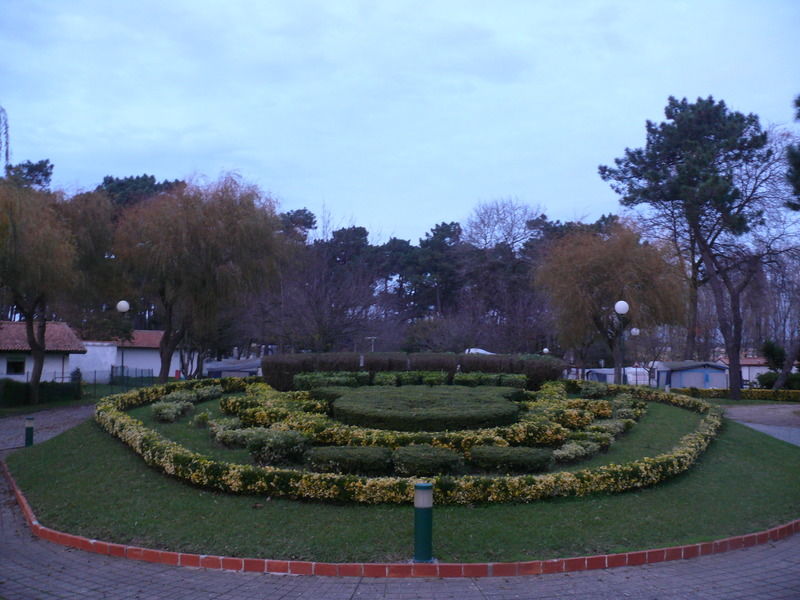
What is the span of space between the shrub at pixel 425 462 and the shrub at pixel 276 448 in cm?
169

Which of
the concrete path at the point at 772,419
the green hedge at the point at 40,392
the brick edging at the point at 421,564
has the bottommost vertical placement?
the green hedge at the point at 40,392

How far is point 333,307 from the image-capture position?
30703 millimetres

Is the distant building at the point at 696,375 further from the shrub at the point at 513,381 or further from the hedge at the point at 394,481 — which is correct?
the hedge at the point at 394,481

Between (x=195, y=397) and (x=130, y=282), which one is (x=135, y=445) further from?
(x=130, y=282)

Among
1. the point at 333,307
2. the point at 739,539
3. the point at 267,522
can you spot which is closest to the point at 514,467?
the point at 739,539

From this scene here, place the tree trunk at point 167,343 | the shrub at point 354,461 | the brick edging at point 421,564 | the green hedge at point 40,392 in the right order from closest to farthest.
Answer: the brick edging at point 421,564, the shrub at point 354,461, the tree trunk at point 167,343, the green hedge at point 40,392

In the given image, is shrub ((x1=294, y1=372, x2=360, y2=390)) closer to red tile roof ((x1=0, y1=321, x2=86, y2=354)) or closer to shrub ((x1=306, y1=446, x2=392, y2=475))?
shrub ((x1=306, y1=446, x2=392, y2=475))

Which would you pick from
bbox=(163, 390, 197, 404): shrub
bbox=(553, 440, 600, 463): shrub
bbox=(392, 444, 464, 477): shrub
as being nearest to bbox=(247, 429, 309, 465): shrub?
bbox=(392, 444, 464, 477): shrub

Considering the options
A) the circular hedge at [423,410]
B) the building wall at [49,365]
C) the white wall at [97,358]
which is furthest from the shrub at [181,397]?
the white wall at [97,358]

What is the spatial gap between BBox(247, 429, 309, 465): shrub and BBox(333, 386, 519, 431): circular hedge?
2316mm

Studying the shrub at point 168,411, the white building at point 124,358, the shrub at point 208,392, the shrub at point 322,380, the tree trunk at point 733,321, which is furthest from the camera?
the white building at point 124,358

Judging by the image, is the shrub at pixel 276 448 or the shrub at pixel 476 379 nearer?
the shrub at pixel 276 448

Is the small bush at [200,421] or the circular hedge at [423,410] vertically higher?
the circular hedge at [423,410]

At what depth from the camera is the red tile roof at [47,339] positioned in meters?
36.4
